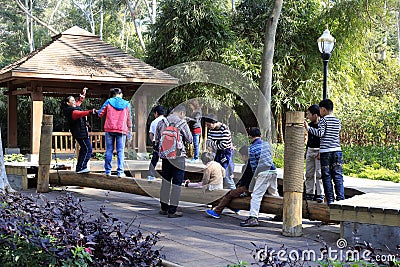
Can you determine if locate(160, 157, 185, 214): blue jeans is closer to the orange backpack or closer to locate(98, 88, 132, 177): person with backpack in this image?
the orange backpack

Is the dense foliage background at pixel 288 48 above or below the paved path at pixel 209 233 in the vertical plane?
above

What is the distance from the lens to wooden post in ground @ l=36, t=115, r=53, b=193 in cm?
977

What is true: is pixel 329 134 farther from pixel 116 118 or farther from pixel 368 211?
pixel 116 118

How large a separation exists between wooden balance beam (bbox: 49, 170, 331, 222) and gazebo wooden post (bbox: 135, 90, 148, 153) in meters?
6.40

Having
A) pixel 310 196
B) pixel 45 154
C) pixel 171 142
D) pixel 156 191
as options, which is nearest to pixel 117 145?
pixel 156 191

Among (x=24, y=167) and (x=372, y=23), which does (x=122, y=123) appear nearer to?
(x=24, y=167)

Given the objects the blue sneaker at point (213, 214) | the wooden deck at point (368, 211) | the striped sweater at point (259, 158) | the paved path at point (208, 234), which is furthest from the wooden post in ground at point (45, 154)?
the wooden deck at point (368, 211)

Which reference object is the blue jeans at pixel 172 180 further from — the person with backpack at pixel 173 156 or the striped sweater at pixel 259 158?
the striped sweater at pixel 259 158

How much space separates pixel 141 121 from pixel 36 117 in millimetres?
3239

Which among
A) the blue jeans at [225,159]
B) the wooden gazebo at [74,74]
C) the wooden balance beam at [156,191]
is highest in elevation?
the wooden gazebo at [74,74]

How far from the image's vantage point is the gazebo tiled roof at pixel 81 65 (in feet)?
47.8

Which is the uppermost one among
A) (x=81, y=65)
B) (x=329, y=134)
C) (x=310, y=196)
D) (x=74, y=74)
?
(x=81, y=65)

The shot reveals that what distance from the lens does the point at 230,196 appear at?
743 centimetres

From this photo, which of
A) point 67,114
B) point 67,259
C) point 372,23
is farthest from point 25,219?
point 372,23
